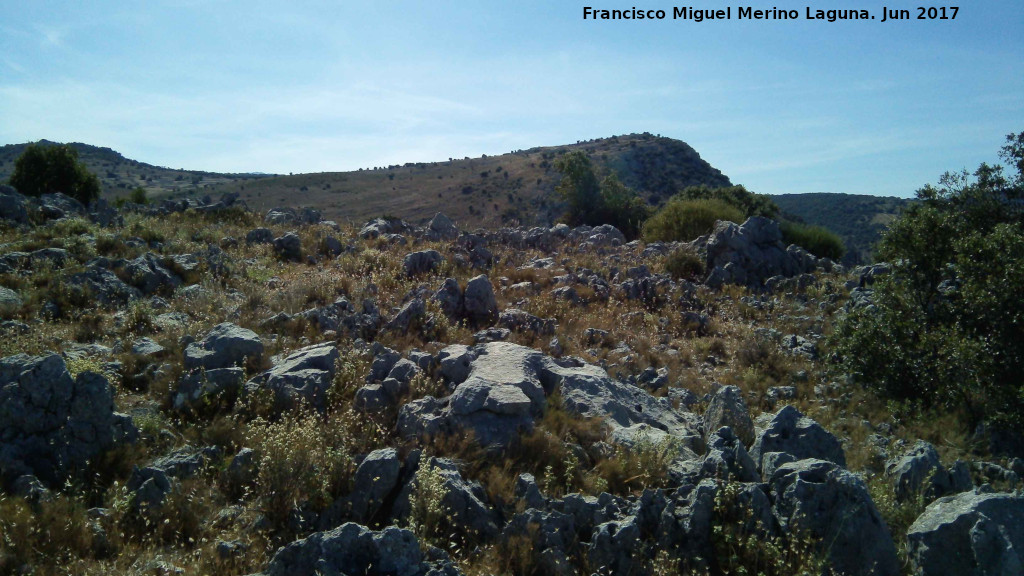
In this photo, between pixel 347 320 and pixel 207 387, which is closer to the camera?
pixel 207 387

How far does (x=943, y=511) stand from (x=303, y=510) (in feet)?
13.1

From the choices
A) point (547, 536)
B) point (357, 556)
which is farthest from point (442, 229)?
point (357, 556)

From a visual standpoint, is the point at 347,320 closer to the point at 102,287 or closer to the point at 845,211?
the point at 102,287

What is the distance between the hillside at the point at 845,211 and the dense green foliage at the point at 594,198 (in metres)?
25.2

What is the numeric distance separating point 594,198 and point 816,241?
920 centimetres

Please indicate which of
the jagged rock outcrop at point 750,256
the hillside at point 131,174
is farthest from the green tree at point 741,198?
the hillside at point 131,174

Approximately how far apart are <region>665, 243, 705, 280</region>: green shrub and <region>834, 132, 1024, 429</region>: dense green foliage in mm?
4307

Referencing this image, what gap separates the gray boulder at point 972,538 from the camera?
3.29 m

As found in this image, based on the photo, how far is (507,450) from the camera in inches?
185

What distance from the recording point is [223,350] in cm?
578

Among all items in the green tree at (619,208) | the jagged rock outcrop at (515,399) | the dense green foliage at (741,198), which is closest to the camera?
the jagged rock outcrop at (515,399)

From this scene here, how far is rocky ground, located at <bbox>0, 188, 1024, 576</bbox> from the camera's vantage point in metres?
3.53

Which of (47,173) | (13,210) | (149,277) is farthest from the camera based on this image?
(47,173)

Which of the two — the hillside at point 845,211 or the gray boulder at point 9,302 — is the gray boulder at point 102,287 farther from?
the hillside at point 845,211
